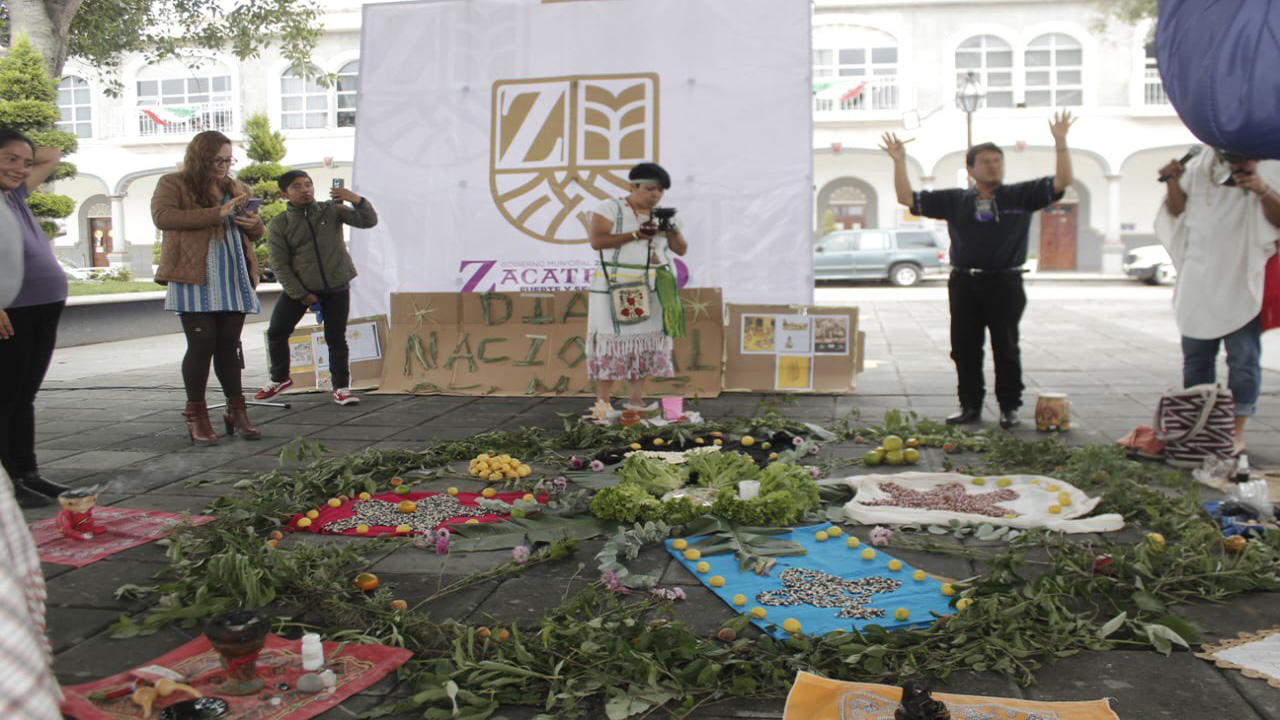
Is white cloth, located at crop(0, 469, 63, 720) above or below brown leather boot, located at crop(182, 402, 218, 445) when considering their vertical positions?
above

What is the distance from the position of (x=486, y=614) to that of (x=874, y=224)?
26680 mm

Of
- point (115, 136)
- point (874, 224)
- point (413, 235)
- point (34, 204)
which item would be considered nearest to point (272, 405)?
point (413, 235)

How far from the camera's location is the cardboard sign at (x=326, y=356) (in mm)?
7730

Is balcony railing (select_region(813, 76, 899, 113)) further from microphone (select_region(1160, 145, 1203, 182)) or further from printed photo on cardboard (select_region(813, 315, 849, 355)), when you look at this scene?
microphone (select_region(1160, 145, 1203, 182))

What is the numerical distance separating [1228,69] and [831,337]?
4655 mm

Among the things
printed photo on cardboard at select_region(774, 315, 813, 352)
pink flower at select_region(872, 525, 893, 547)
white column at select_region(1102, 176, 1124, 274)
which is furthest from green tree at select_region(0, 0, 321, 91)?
white column at select_region(1102, 176, 1124, 274)

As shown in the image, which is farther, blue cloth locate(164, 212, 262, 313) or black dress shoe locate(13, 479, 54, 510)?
blue cloth locate(164, 212, 262, 313)

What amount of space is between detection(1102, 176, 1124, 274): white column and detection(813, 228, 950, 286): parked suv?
684 cm

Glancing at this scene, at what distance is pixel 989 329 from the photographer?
5656 millimetres

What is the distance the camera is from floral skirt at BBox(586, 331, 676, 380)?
6.14 m

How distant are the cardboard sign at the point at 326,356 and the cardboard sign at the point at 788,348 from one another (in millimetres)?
2785

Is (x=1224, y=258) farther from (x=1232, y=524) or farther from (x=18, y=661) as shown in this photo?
(x=18, y=661)

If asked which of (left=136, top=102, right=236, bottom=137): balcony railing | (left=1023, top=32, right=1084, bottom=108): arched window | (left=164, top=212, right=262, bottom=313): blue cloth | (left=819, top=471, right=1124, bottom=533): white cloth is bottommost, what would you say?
(left=819, top=471, right=1124, bottom=533): white cloth

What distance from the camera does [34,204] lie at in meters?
12.8
